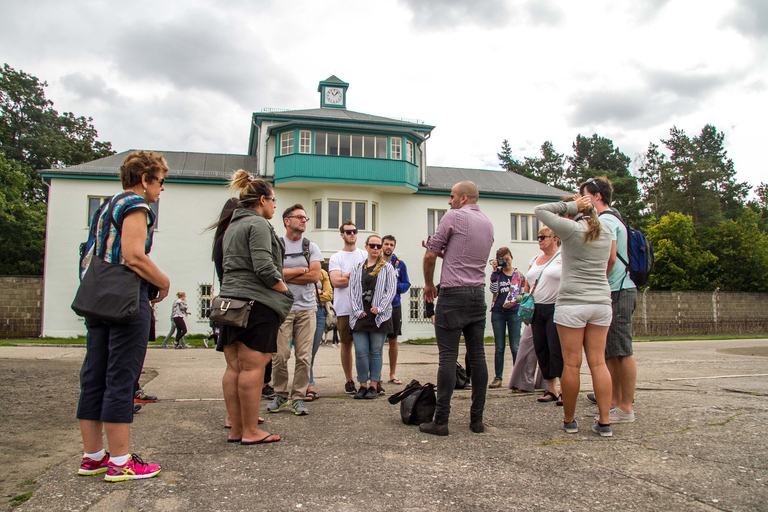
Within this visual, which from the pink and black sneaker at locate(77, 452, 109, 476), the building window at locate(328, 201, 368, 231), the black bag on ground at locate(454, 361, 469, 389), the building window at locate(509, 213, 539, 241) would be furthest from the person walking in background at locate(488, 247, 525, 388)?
the building window at locate(509, 213, 539, 241)

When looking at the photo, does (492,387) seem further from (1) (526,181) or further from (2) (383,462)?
(1) (526,181)

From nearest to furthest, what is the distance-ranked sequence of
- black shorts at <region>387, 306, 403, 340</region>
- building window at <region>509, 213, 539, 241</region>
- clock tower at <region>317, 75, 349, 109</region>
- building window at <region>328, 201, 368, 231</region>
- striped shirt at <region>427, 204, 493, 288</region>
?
striped shirt at <region>427, 204, 493, 288</region> → black shorts at <region>387, 306, 403, 340</region> → building window at <region>328, 201, 368, 231</region> → building window at <region>509, 213, 539, 241</region> → clock tower at <region>317, 75, 349, 109</region>

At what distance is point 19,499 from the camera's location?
2820 mm

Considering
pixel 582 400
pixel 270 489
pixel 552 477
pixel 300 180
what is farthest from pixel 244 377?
pixel 300 180

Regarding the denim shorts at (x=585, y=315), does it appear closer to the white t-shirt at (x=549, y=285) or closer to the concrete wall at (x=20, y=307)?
the white t-shirt at (x=549, y=285)

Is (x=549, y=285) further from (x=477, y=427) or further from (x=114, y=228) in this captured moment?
(x=114, y=228)

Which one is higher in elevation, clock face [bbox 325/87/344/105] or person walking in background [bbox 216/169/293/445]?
clock face [bbox 325/87/344/105]

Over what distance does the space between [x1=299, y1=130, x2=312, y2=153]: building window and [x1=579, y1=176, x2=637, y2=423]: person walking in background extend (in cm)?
2158

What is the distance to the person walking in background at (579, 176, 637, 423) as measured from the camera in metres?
4.82

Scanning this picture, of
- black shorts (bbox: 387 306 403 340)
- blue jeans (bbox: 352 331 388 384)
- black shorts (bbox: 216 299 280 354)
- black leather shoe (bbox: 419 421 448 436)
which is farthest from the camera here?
black shorts (bbox: 387 306 403 340)

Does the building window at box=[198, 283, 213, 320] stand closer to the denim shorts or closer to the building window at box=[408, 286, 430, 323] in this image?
the building window at box=[408, 286, 430, 323]

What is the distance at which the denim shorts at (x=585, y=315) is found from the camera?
434 cm

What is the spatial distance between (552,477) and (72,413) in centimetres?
428

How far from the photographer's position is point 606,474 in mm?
3295
